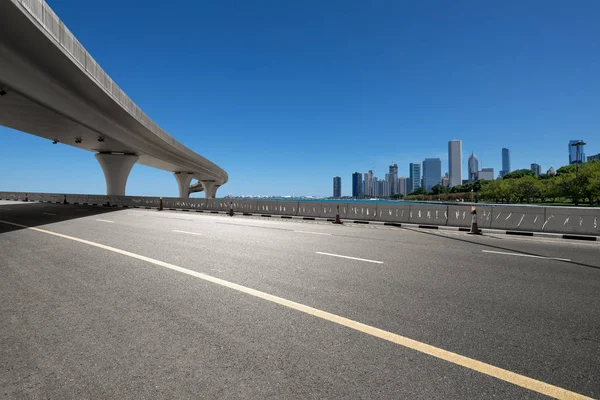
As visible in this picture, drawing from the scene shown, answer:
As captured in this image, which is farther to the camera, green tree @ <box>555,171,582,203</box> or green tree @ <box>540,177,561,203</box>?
green tree @ <box>540,177,561,203</box>

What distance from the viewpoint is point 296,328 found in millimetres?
3396

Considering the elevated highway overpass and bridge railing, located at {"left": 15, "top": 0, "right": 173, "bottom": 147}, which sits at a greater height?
bridge railing, located at {"left": 15, "top": 0, "right": 173, "bottom": 147}

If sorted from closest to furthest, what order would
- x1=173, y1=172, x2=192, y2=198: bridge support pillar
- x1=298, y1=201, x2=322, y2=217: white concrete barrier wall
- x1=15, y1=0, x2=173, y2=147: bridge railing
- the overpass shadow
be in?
x1=15, y1=0, x2=173, y2=147: bridge railing < the overpass shadow < x1=298, y1=201, x2=322, y2=217: white concrete barrier wall < x1=173, y1=172, x2=192, y2=198: bridge support pillar

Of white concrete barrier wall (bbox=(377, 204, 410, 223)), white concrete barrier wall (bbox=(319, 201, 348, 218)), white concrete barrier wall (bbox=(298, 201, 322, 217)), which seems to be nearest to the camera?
white concrete barrier wall (bbox=(377, 204, 410, 223))

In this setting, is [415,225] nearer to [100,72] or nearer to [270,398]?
[270,398]

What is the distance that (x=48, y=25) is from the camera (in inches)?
473

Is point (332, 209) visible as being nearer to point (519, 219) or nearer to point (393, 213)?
point (393, 213)

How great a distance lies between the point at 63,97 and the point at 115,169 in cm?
2140

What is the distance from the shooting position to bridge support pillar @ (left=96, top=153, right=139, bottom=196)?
126 feet

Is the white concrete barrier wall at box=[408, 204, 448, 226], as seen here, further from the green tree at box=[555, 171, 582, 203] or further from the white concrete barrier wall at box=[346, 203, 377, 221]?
the green tree at box=[555, 171, 582, 203]

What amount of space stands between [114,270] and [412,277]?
574cm

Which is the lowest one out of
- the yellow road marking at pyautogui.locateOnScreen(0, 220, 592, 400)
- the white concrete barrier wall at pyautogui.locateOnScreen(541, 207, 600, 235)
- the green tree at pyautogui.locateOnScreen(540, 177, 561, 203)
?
the yellow road marking at pyautogui.locateOnScreen(0, 220, 592, 400)

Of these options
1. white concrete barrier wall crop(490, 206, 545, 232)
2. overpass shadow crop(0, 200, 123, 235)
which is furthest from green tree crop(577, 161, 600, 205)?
overpass shadow crop(0, 200, 123, 235)

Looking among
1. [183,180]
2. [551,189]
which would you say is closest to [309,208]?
[183,180]
